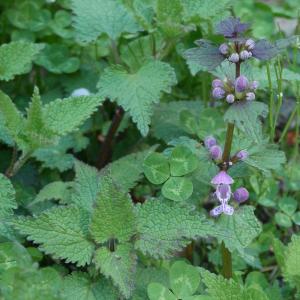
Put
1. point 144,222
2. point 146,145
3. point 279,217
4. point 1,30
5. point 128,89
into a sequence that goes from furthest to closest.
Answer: point 1,30 < point 146,145 < point 279,217 < point 128,89 < point 144,222

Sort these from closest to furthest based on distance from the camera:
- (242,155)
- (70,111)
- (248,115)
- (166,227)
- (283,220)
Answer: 1. (248,115)
2. (166,227)
3. (242,155)
4. (70,111)
5. (283,220)

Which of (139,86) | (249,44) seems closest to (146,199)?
(139,86)

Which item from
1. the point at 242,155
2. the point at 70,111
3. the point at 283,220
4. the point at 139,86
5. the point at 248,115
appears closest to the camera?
the point at 248,115

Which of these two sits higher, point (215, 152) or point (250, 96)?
point (250, 96)

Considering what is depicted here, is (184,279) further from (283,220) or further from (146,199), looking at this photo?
Answer: (283,220)

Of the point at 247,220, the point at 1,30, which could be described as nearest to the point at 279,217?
the point at 247,220

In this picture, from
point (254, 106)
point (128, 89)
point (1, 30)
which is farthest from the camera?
point (1, 30)

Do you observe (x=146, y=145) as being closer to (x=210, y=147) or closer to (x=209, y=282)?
(x=210, y=147)

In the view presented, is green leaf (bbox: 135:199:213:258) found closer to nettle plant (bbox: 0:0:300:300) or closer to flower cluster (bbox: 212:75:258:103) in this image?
nettle plant (bbox: 0:0:300:300)
